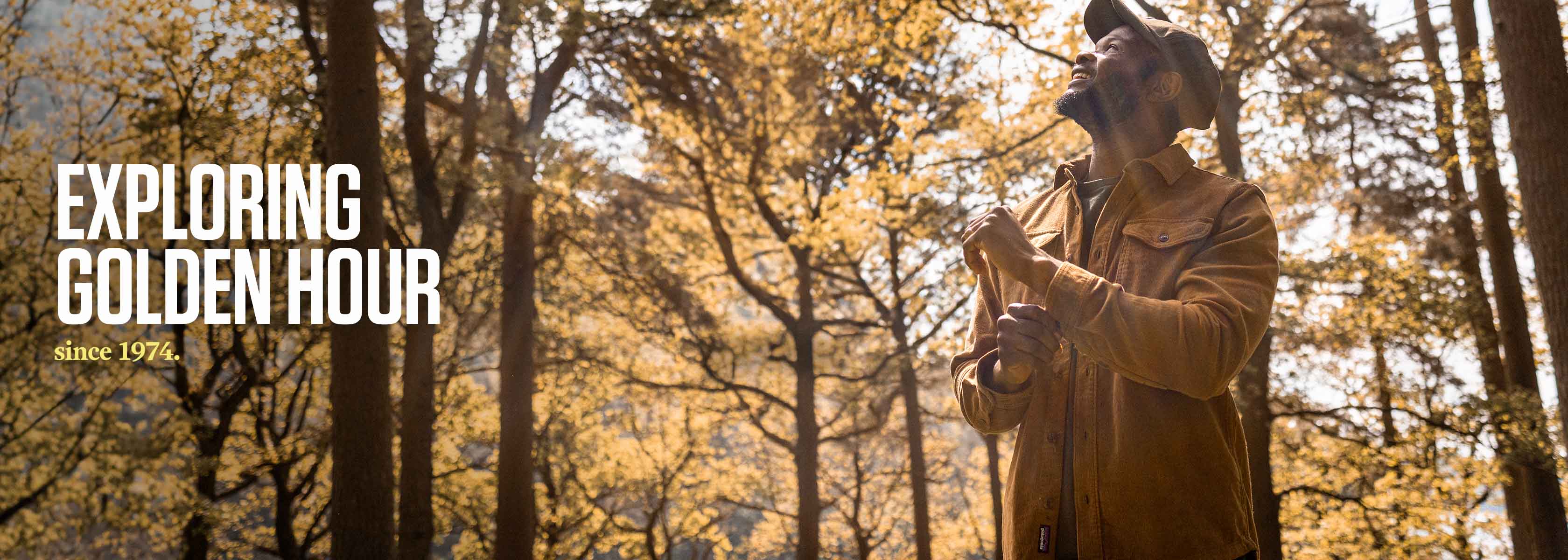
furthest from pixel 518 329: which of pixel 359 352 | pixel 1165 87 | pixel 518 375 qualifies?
pixel 1165 87

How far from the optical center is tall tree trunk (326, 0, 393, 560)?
6.13m

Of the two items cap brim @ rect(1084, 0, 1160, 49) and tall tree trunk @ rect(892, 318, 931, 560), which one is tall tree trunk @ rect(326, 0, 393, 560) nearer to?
cap brim @ rect(1084, 0, 1160, 49)

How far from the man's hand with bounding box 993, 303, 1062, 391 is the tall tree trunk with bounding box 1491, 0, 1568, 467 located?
447 centimetres

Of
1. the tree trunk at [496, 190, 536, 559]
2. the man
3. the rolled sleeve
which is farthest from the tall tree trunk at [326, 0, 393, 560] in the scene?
the man

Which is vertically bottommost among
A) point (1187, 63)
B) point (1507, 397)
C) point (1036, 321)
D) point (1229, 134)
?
point (1036, 321)

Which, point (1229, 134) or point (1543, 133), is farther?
point (1229, 134)

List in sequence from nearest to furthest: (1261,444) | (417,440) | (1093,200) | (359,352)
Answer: (1093,200)
(359,352)
(1261,444)
(417,440)

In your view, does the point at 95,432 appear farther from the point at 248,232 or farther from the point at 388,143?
the point at 388,143

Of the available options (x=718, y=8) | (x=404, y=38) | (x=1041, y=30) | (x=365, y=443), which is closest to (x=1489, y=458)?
(x=1041, y=30)

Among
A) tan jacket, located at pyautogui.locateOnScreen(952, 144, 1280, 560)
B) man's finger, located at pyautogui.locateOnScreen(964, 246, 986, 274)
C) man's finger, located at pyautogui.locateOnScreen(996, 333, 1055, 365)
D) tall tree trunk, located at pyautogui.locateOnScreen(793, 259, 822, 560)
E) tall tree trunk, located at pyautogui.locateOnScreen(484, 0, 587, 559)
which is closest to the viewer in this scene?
tan jacket, located at pyautogui.locateOnScreen(952, 144, 1280, 560)

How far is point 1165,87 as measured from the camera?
1.73 metres

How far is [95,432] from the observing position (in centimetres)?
1625

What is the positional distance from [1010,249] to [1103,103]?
1.37 feet

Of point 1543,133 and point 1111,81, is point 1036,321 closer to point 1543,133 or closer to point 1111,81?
point 1111,81
